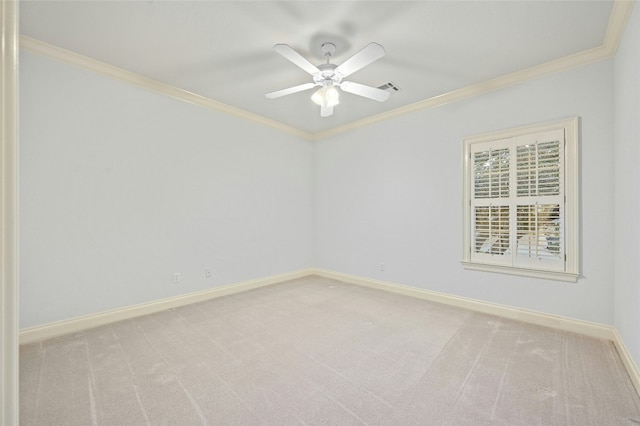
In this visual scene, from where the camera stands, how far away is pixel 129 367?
2199mm

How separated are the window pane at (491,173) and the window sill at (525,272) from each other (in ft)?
2.73

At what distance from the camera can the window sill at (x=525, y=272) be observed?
287cm

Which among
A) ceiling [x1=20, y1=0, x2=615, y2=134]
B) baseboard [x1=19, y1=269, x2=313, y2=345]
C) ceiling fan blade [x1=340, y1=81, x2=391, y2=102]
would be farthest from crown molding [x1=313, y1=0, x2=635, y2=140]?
baseboard [x1=19, y1=269, x2=313, y2=345]

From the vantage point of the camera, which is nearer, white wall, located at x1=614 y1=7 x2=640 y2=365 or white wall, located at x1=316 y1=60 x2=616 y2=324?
white wall, located at x1=614 y1=7 x2=640 y2=365

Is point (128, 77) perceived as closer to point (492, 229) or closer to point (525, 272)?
point (492, 229)

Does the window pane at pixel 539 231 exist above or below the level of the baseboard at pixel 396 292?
above

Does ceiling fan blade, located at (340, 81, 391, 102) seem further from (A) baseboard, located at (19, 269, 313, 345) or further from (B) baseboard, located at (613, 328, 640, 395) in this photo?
(A) baseboard, located at (19, 269, 313, 345)

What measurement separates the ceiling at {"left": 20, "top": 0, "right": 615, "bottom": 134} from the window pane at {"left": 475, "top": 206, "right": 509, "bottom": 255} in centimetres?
155

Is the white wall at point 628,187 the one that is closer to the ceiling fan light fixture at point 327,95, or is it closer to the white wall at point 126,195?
the ceiling fan light fixture at point 327,95

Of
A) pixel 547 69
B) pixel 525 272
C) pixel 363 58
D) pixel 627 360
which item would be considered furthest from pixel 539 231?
pixel 363 58

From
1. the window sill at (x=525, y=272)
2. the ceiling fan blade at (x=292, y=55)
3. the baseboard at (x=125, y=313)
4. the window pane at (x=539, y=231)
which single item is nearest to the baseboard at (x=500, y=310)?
the window sill at (x=525, y=272)

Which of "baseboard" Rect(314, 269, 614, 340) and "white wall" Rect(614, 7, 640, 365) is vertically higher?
"white wall" Rect(614, 7, 640, 365)

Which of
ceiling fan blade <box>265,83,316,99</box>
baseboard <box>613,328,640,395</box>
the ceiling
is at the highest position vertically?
the ceiling

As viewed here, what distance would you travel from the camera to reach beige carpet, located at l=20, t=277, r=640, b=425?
172 cm
